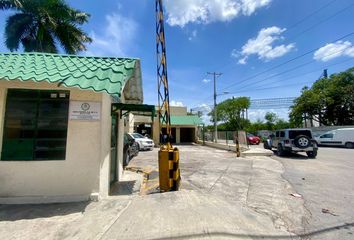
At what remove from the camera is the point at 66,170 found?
5.37 m

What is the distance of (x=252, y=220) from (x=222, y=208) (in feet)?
2.28

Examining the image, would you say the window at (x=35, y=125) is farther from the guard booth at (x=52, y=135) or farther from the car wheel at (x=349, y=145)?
the car wheel at (x=349, y=145)

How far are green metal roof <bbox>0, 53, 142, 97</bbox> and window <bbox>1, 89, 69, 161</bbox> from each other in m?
0.57

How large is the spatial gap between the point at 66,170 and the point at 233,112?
61267 millimetres

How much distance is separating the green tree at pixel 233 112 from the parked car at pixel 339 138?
31.7m

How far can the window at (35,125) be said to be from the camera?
17.4 feet

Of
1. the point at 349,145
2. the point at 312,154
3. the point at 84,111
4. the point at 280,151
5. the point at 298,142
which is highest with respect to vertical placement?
the point at 84,111

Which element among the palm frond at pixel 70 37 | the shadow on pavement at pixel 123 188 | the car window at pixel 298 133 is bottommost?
the shadow on pavement at pixel 123 188

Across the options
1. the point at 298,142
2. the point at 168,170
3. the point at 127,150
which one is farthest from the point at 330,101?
the point at 168,170

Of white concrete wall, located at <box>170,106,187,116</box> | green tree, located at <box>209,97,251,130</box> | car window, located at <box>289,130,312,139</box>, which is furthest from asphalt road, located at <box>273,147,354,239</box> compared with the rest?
green tree, located at <box>209,97,251,130</box>

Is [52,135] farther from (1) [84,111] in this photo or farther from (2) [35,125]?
(1) [84,111]

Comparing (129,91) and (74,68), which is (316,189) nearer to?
(129,91)

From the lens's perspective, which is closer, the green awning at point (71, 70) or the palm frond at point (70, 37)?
the green awning at point (71, 70)

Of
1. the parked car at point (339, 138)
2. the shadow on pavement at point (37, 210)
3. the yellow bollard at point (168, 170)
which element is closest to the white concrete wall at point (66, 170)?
the shadow on pavement at point (37, 210)
